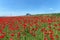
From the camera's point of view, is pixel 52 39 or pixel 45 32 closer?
pixel 52 39

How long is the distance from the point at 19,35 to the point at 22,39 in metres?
0.28

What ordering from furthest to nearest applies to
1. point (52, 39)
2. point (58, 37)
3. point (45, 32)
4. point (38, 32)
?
1. point (38, 32)
2. point (45, 32)
3. point (58, 37)
4. point (52, 39)

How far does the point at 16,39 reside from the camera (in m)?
5.54

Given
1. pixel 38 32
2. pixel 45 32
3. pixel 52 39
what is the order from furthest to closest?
pixel 38 32 < pixel 45 32 < pixel 52 39

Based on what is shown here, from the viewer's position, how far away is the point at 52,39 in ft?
17.0

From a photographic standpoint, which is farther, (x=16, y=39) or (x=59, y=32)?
(x=59, y=32)

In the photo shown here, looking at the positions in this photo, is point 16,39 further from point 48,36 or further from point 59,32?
point 59,32

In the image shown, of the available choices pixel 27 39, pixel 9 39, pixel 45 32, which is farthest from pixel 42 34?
pixel 9 39

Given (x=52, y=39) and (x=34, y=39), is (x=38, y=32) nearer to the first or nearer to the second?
(x=34, y=39)

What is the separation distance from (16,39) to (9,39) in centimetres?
22

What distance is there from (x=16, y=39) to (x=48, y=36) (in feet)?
2.85

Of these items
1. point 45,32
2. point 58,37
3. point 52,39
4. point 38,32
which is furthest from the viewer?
point 38,32

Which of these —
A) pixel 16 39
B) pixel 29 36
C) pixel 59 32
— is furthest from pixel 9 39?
pixel 59 32

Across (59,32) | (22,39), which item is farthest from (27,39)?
(59,32)
